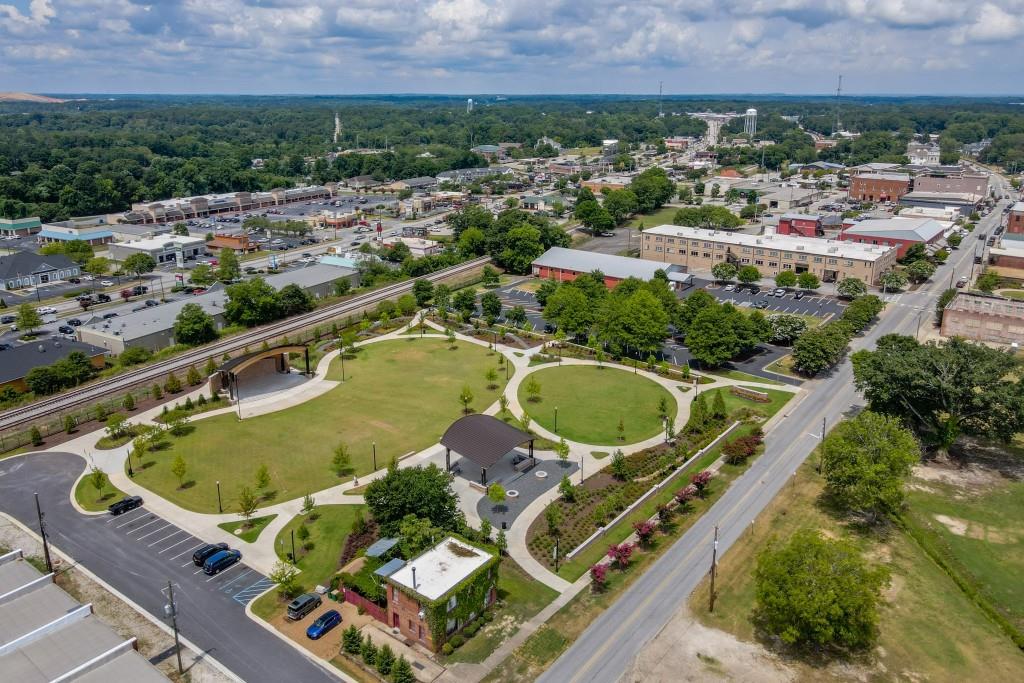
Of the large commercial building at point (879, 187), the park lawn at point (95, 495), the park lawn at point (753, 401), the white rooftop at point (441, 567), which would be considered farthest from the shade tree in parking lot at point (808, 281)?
the park lawn at point (95, 495)

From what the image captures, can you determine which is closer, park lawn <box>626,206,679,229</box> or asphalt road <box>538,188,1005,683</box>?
asphalt road <box>538,188,1005,683</box>

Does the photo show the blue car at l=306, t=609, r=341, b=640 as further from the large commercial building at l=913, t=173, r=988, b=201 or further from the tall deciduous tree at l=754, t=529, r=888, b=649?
the large commercial building at l=913, t=173, r=988, b=201

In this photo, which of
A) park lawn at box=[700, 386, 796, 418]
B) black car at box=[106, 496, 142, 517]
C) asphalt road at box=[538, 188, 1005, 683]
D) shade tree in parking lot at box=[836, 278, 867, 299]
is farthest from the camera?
shade tree in parking lot at box=[836, 278, 867, 299]

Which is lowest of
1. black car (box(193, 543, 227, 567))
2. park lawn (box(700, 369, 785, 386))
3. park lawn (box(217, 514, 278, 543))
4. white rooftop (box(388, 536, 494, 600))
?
park lawn (box(217, 514, 278, 543))

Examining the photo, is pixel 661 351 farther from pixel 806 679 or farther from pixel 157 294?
pixel 157 294

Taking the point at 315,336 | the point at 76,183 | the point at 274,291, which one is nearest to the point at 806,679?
the point at 315,336

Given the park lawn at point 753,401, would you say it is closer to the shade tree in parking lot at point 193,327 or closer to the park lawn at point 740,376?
the park lawn at point 740,376

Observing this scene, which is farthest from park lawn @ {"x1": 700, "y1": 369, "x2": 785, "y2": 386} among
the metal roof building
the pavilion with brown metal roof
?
the metal roof building

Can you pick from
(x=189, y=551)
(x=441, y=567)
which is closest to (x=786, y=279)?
(x=441, y=567)
